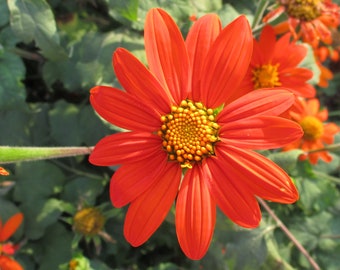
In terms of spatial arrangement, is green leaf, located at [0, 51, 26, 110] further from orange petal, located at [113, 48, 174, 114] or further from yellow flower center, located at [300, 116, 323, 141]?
yellow flower center, located at [300, 116, 323, 141]

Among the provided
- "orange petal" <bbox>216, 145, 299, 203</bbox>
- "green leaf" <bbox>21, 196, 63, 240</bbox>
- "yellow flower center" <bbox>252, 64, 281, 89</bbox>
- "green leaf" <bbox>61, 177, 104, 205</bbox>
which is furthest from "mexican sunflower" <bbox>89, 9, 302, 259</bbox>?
"green leaf" <bbox>21, 196, 63, 240</bbox>

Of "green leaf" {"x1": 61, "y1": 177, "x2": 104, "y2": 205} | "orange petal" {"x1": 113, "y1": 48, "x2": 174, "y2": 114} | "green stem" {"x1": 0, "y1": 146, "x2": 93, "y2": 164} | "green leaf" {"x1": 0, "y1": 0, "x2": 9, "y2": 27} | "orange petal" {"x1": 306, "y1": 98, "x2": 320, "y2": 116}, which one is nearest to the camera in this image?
"green stem" {"x1": 0, "y1": 146, "x2": 93, "y2": 164}

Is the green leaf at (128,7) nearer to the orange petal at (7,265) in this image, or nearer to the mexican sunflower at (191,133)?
the mexican sunflower at (191,133)

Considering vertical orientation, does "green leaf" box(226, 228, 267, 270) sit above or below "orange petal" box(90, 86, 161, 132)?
below

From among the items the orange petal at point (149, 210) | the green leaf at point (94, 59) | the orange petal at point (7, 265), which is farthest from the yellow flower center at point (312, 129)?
the orange petal at point (7, 265)

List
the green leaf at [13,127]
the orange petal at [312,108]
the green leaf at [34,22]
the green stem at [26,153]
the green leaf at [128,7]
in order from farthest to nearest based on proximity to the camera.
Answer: the orange petal at [312,108] → the green leaf at [13,127] → the green leaf at [34,22] → the green leaf at [128,7] → the green stem at [26,153]

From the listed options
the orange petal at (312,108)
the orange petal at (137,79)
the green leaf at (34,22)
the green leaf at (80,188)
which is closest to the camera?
the orange petal at (137,79)

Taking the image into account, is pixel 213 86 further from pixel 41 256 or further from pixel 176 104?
pixel 41 256
